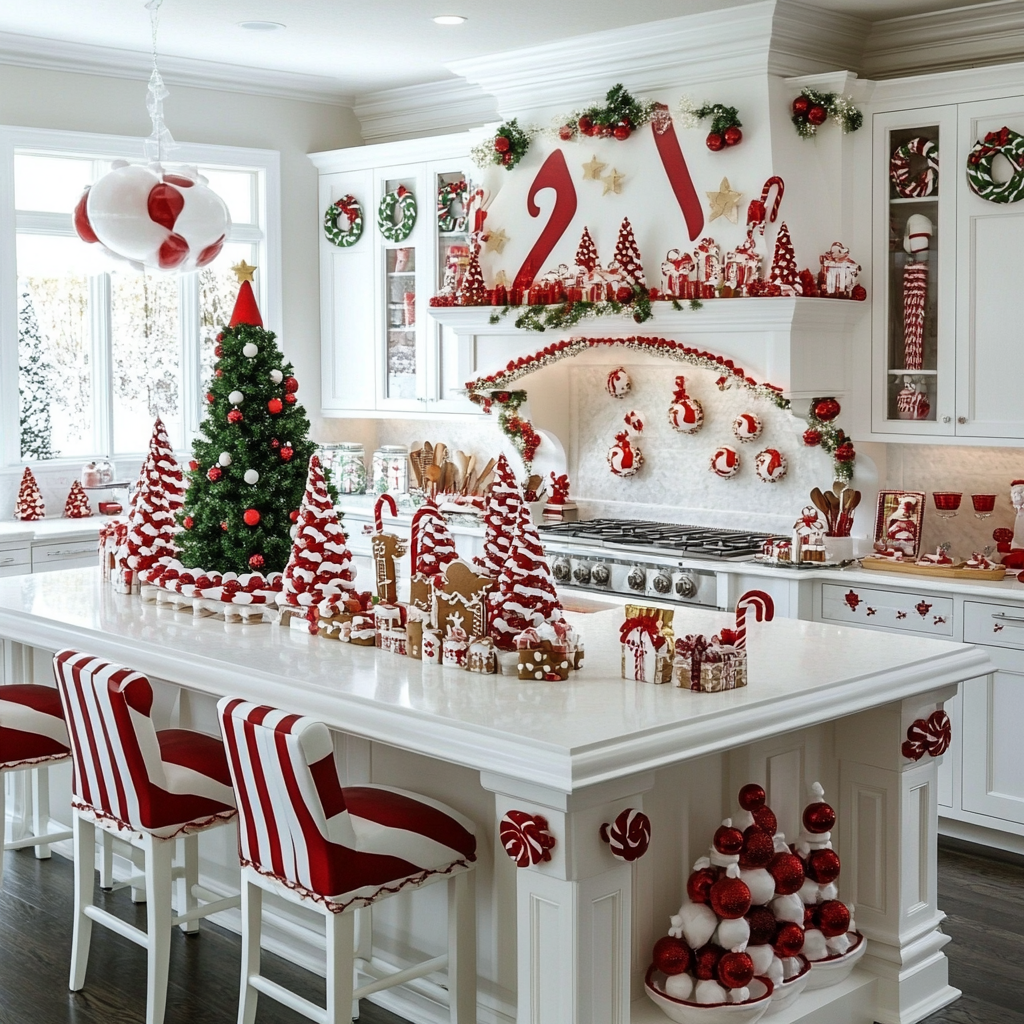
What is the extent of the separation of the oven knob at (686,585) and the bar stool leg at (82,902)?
2.52 metres

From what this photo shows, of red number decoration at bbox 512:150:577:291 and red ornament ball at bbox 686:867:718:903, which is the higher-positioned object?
red number decoration at bbox 512:150:577:291

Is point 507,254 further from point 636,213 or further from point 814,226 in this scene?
point 814,226

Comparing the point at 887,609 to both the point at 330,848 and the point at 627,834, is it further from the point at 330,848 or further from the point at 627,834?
the point at 330,848

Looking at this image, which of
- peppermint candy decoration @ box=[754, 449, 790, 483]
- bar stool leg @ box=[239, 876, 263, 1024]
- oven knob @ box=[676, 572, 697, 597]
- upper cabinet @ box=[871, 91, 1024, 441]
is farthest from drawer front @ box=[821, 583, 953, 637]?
bar stool leg @ box=[239, 876, 263, 1024]

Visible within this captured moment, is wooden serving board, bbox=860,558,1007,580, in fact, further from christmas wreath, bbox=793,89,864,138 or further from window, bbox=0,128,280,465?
window, bbox=0,128,280,465

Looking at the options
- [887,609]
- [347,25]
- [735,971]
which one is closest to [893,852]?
[735,971]

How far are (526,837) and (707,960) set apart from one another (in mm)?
602

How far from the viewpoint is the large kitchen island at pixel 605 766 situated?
2.57 m

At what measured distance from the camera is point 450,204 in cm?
655

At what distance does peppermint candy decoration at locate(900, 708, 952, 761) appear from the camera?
3234mm

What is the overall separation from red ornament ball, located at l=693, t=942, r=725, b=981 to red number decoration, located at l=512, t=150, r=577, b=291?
3.57 m

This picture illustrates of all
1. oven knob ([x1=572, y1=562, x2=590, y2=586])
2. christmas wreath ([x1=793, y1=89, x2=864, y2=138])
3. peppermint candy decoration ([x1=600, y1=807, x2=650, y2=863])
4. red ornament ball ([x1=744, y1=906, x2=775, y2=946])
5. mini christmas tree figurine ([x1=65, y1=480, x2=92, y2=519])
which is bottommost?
red ornament ball ([x1=744, y1=906, x2=775, y2=946])

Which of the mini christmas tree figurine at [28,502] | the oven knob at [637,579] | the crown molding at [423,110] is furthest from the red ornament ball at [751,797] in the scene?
the crown molding at [423,110]

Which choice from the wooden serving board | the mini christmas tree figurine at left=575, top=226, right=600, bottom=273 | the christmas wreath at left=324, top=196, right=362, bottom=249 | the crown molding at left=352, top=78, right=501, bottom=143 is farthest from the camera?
the christmas wreath at left=324, top=196, right=362, bottom=249
